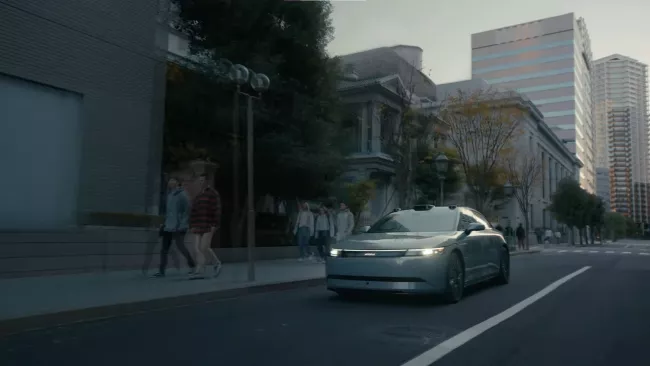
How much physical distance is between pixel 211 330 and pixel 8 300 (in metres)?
3.04

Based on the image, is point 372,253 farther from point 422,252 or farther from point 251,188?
point 251,188

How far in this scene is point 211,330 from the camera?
5945mm

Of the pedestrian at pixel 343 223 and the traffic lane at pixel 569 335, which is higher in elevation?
the pedestrian at pixel 343 223

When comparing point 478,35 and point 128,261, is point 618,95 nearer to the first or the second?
point 478,35

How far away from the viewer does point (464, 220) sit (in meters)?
9.01

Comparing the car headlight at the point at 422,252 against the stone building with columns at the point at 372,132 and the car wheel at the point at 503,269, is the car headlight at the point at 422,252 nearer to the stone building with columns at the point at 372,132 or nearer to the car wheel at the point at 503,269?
the car wheel at the point at 503,269

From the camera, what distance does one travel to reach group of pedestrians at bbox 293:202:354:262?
15.6 m

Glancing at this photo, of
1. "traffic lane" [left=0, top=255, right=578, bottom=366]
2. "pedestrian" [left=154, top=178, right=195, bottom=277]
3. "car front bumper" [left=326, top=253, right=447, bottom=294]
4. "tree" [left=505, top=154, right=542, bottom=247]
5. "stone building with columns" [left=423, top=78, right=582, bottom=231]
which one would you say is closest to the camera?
"traffic lane" [left=0, top=255, right=578, bottom=366]

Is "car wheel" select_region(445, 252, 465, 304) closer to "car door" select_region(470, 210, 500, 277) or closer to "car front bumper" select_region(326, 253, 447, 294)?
"car front bumper" select_region(326, 253, 447, 294)

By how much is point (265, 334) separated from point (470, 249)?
13.3ft

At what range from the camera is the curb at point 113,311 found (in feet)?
19.0

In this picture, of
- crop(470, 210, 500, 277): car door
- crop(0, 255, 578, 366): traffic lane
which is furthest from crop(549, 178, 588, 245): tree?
crop(0, 255, 578, 366): traffic lane

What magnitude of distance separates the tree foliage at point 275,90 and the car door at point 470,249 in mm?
7794

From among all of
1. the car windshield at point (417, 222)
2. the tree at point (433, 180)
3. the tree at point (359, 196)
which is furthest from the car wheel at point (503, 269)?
the tree at point (433, 180)
